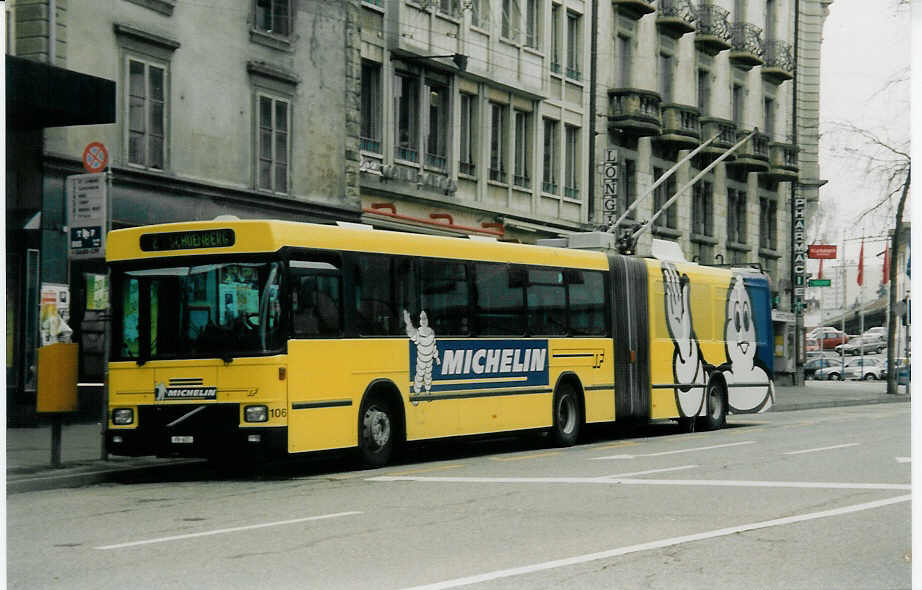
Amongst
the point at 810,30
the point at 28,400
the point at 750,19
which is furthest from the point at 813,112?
the point at 28,400

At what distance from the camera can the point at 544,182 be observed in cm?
4116

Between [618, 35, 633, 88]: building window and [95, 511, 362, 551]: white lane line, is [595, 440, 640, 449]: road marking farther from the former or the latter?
[618, 35, 633, 88]: building window

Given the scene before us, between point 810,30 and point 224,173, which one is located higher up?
point 810,30

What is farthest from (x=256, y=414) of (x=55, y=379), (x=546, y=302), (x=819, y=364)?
(x=819, y=364)

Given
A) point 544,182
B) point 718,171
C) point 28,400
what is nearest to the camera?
point 28,400

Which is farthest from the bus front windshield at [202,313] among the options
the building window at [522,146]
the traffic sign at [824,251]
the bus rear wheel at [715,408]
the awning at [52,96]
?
the traffic sign at [824,251]

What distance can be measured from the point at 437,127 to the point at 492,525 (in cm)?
2481

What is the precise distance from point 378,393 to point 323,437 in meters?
1.45

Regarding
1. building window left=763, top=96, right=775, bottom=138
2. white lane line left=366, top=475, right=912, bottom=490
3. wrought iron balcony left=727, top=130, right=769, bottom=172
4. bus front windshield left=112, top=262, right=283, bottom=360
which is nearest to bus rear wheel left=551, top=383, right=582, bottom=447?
white lane line left=366, top=475, right=912, bottom=490

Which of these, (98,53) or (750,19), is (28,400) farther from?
(750,19)

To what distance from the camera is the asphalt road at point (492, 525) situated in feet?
29.3

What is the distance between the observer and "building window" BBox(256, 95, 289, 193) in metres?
28.9

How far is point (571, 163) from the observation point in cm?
4269

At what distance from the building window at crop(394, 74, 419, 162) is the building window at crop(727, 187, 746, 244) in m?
22.1
